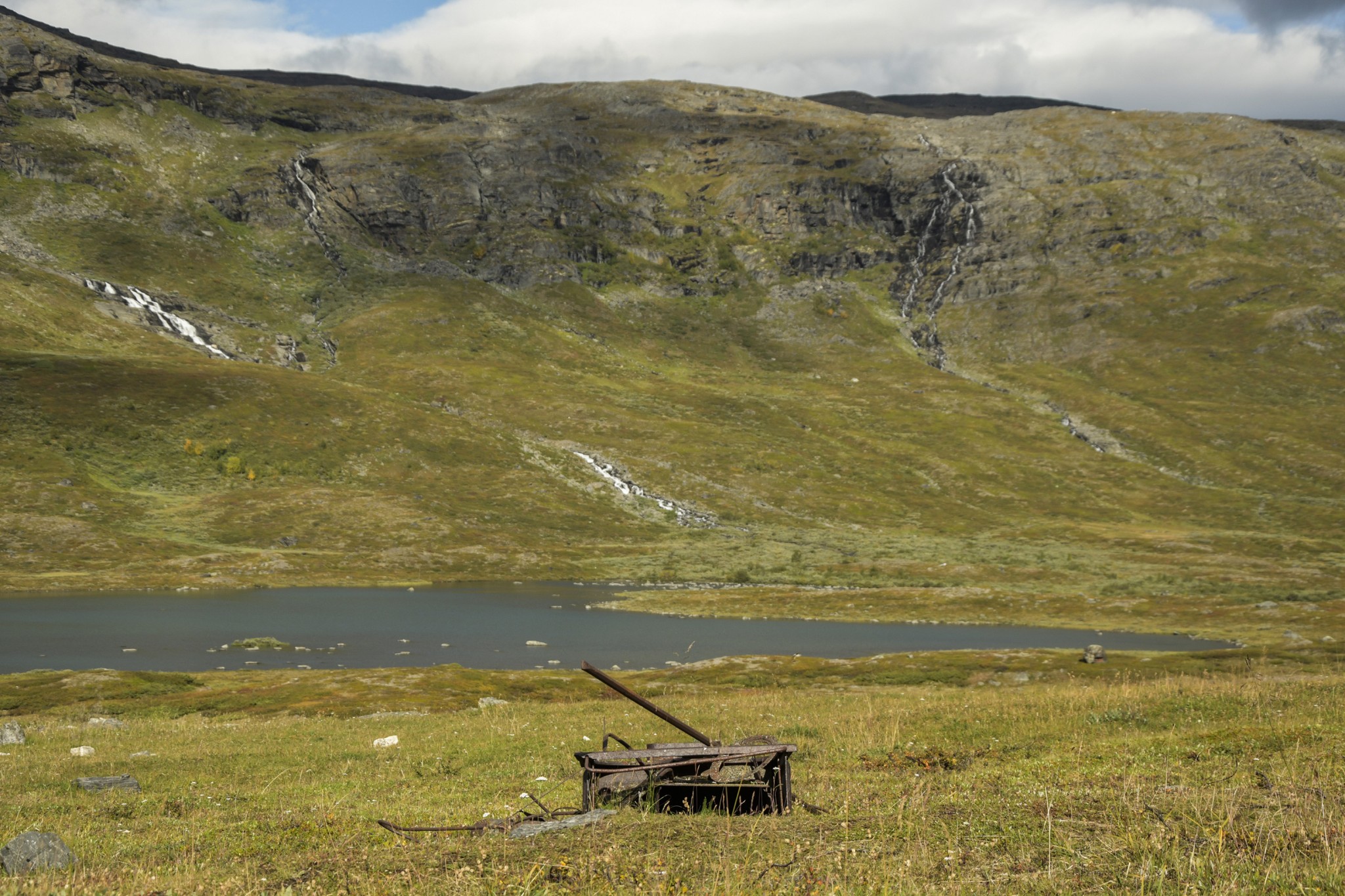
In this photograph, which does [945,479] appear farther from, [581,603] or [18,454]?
[18,454]

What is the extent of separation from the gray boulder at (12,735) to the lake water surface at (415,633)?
3144 centimetres

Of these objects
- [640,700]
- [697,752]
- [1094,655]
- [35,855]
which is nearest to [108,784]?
[35,855]

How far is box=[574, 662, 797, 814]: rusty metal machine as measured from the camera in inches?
524

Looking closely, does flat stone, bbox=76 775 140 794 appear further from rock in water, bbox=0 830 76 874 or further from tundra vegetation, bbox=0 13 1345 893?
rock in water, bbox=0 830 76 874

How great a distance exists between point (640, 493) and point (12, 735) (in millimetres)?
141093

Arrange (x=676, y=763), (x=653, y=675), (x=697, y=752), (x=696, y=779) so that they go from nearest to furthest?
(x=676, y=763) < (x=696, y=779) < (x=697, y=752) < (x=653, y=675)

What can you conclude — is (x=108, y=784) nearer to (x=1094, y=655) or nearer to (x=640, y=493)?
(x=1094, y=655)

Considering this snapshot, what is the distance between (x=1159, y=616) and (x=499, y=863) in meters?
102

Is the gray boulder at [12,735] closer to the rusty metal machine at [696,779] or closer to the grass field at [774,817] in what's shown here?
the grass field at [774,817]

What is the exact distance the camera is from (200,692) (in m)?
47.3

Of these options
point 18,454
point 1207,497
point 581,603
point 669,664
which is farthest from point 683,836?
point 1207,497

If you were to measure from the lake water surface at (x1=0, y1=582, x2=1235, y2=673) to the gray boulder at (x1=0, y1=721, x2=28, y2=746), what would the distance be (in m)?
31.4

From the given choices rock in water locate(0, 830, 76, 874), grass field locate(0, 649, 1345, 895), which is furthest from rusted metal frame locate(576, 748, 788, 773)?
rock in water locate(0, 830, 76, 874)

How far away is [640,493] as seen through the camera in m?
170
